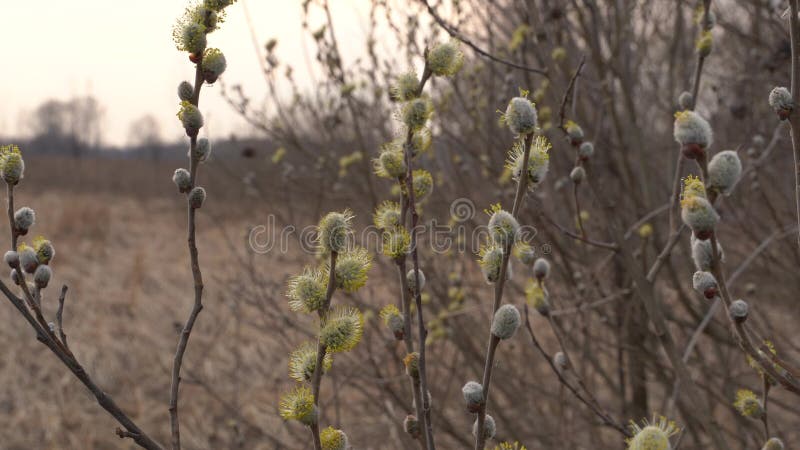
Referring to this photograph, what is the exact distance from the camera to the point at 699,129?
0.77 m

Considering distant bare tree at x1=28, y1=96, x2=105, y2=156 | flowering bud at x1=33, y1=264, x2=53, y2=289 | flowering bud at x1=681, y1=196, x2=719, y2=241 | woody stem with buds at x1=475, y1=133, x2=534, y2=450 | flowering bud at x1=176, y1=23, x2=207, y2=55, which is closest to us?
flowering bud at x1=681, y1=196, x2=719, y2=241

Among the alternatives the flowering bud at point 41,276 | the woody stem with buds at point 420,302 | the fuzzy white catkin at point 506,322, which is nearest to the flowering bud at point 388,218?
the woody stem with buds at point 420,302

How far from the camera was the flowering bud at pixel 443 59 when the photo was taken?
3.59 ft

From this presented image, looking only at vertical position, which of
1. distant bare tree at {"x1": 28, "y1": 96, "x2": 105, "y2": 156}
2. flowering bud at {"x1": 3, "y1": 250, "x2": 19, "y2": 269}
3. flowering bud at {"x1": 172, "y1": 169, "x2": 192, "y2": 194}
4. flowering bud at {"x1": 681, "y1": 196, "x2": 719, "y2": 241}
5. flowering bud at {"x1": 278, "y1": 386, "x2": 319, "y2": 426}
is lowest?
flowering bud at {"x1": 278, "y1": 386, "x2": 319, "y2": 426}

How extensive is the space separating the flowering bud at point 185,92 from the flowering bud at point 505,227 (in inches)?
20.5

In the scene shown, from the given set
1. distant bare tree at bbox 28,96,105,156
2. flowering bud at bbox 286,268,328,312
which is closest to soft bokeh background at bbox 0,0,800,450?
flowering bud at bbox 286,268,328,312

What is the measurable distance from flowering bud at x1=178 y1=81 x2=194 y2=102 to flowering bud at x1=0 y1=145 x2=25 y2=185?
29 centimetres

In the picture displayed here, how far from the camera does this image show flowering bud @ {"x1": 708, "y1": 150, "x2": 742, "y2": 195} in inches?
29.5

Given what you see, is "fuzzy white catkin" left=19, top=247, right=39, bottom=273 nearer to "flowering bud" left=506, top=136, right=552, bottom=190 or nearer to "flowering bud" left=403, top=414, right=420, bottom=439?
"flowering bud" left=403, top=414, right=420, bottom=439

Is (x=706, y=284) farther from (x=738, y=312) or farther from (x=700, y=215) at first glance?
(x=700, y=215)

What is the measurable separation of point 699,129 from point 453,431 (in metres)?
2.11

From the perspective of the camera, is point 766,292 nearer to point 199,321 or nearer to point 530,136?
point 530,136

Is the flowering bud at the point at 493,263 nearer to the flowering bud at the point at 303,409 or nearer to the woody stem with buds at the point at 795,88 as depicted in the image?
the flowering bud at the point at 303,409

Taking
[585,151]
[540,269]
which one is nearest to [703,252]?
[540,269]
